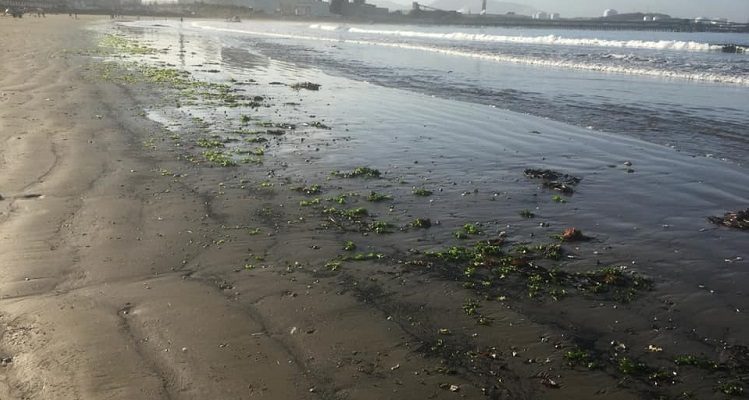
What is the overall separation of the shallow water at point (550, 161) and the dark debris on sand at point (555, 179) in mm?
170

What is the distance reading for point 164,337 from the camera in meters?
3.85

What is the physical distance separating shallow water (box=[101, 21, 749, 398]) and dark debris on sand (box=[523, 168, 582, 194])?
0.17m

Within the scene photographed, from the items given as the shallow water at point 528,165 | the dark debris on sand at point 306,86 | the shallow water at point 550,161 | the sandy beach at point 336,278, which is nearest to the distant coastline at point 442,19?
the dark debris on sand at point 306,86

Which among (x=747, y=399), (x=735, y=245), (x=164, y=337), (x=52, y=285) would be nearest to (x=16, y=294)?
(x=52, y=285)

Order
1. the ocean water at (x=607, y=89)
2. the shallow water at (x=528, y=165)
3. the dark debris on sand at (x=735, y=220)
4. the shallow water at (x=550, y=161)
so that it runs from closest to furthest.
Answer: the shallow water at (x=550, y=161)
the shallow water at (x=528, y=165)
the dark debris on sand at (x=735, y=220)
the ocean water at (x=607, y=89)

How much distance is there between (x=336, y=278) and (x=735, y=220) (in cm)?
522

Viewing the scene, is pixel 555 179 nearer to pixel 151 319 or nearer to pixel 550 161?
pixel 550 161

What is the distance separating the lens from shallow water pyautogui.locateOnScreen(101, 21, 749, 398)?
568 cm

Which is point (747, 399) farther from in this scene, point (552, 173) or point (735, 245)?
point (552, 173)

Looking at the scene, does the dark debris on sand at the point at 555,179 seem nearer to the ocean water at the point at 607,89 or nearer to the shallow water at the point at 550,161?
the shallow water at the point at 550,161

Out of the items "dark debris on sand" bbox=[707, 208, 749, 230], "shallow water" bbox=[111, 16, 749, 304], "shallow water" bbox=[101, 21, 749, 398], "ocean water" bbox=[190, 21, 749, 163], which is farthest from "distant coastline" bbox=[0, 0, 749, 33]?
"dark debris on sand" bbox=[707, 208, 749, 230]

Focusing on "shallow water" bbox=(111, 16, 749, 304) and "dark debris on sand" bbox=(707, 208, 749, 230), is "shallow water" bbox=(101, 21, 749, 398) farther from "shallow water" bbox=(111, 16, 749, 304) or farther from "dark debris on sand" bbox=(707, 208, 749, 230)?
"dark debris on sand" bbox=(707, 208, 749, 230)

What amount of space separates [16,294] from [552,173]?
7.30 m

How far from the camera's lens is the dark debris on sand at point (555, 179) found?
7.92 metres
